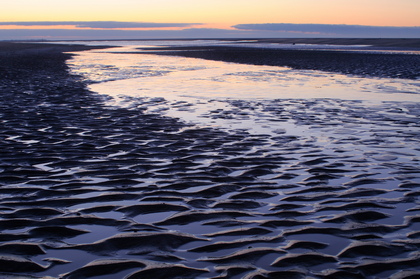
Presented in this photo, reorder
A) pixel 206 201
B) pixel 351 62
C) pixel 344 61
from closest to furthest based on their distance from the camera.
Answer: pixel 206 201, pixel 351 62, pixel 344 61

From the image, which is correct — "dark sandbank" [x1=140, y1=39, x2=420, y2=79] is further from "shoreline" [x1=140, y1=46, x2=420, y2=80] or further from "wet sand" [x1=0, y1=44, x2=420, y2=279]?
"wet sand" [x1=0, y1=44, x2=420, y2=279]

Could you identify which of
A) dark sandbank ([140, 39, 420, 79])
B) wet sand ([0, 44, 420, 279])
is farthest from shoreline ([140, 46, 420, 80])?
wet sand ([0, 44, 420, 279])

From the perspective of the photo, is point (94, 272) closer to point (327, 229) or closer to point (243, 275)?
point (243, 275)

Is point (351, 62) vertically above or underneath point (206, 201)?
above

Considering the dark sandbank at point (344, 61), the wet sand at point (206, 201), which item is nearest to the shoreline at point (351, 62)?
the dark sandbank at point (344, 61)

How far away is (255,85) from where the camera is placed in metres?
22.6


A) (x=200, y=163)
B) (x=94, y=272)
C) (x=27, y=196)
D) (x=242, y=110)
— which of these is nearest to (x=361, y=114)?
(x=242, y=110)

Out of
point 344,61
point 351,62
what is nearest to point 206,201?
point 351,62

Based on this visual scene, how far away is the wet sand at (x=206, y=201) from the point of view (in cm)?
435

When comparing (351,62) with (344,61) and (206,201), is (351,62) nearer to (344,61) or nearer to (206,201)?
(344,61)

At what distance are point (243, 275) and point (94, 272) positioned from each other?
4.45 feet

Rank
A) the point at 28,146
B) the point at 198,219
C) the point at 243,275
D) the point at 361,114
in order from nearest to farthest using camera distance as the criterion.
Answer: the point at 243,275 < the point at 198,219 < the point at 28,146 < the point at 361,114

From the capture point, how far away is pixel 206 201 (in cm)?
611

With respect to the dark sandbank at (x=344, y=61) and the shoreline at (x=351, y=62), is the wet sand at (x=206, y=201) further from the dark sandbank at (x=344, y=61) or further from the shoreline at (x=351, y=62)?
the dark sandbank at (x=344, y=61)
